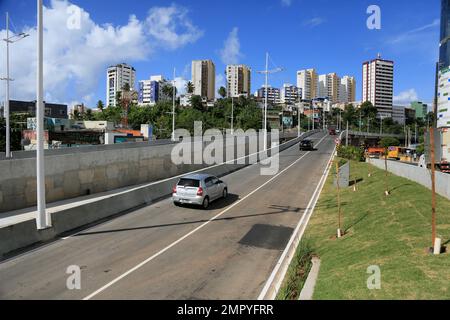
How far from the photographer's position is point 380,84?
19225 cm

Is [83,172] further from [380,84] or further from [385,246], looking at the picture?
[380,84]

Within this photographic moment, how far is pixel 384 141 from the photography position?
10175 centimetres

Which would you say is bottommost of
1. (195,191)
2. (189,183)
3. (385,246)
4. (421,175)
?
(385,246)

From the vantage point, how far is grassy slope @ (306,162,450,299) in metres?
6.99

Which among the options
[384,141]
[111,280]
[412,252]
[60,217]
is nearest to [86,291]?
[111,280]

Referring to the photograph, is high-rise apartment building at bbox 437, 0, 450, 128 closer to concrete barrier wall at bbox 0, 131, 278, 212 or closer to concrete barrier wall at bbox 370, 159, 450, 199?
concrete barrier wall at bbox 370, 159, 450, 199

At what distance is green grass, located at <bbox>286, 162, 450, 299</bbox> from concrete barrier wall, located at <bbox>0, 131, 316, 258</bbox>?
8.70 meters

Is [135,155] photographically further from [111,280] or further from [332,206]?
[111,280]

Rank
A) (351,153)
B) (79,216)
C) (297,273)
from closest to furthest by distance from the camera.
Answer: (297,273) < (79,216) < (351,153)

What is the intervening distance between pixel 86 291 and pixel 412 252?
7824 mm

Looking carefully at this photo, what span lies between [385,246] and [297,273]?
2474 mm

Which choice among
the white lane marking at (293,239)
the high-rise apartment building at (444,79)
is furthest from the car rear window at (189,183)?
the high-rise apartment building at (444,79)

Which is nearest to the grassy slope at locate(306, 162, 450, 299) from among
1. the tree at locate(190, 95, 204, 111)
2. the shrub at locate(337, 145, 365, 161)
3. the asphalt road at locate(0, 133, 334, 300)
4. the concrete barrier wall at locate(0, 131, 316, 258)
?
the asphalt road at locate(0, 133, 334, 300)

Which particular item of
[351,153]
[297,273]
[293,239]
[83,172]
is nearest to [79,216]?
[83,172]
